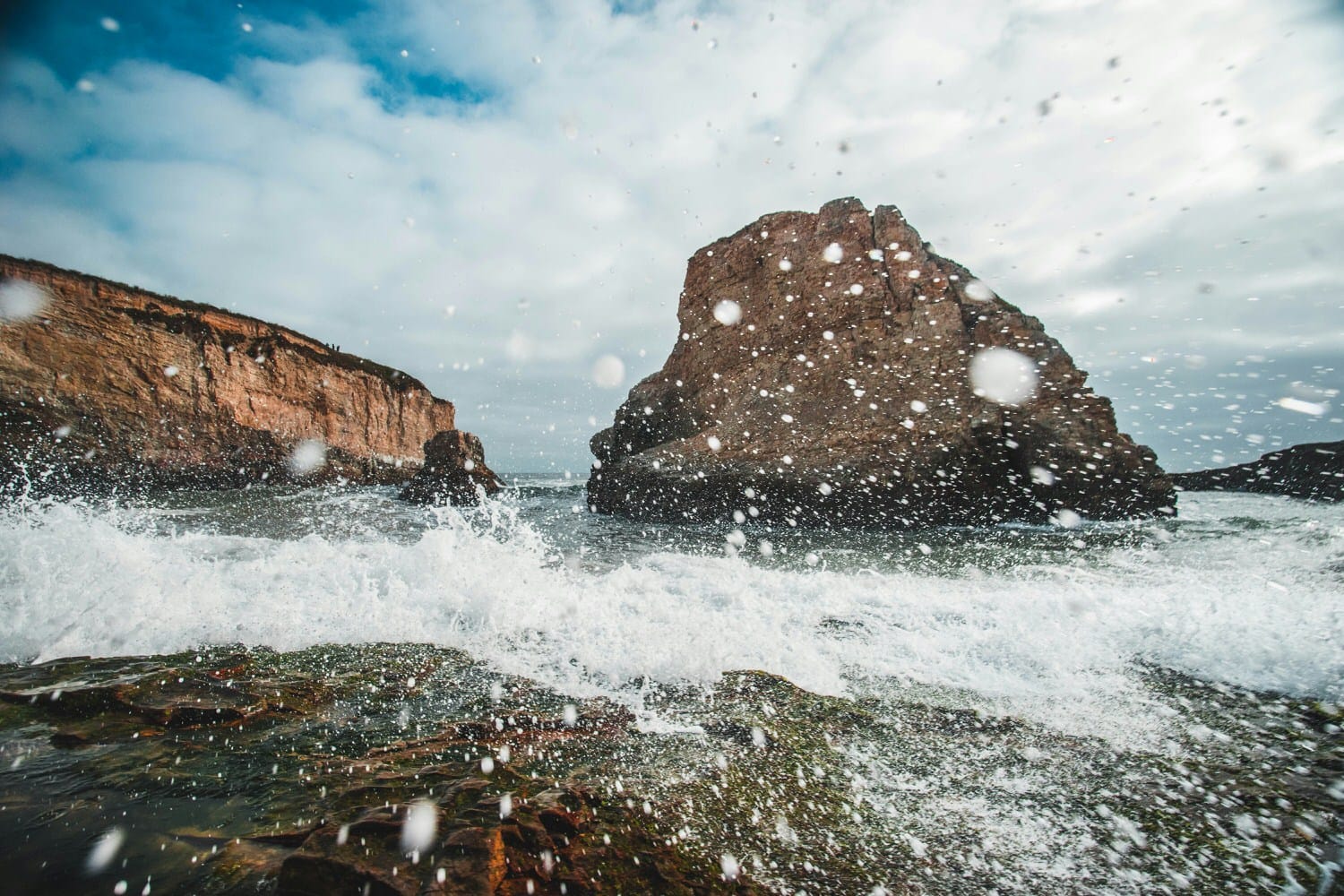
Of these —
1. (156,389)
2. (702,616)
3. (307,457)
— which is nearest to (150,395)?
(156,389)

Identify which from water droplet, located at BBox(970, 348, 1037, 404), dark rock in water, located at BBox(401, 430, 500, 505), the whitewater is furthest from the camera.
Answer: dark rock in water, located at BBox(401, 430, 500, 505)

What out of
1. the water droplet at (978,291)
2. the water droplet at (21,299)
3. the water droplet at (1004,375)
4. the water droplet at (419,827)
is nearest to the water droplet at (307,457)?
the water droplet at (21,299)

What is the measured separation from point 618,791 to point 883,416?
36.5ft

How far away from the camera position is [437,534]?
5406 millimetres

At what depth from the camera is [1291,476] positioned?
59.9 feet

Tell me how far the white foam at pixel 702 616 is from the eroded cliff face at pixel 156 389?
18192 millimetres

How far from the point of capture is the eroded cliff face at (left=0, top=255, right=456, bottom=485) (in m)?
16.5

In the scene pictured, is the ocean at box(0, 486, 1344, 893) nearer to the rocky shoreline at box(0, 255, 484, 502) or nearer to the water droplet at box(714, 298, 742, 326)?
the water droplet at box(714, 298, 742, 326)

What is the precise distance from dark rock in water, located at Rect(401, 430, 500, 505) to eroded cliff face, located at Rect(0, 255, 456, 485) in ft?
32.7

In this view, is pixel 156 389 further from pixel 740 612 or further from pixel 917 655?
pixel 917 655

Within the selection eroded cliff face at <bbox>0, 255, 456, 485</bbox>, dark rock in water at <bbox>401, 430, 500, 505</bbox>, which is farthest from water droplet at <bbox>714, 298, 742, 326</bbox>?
eroded cliff face at <bbox>0, 255, 456, 485</bbox>

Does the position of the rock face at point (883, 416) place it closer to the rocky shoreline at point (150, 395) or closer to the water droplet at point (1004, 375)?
the water droplet at point (1004, 375)

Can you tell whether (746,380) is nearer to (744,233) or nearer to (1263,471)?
(744,233)

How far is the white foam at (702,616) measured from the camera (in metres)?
2.88
